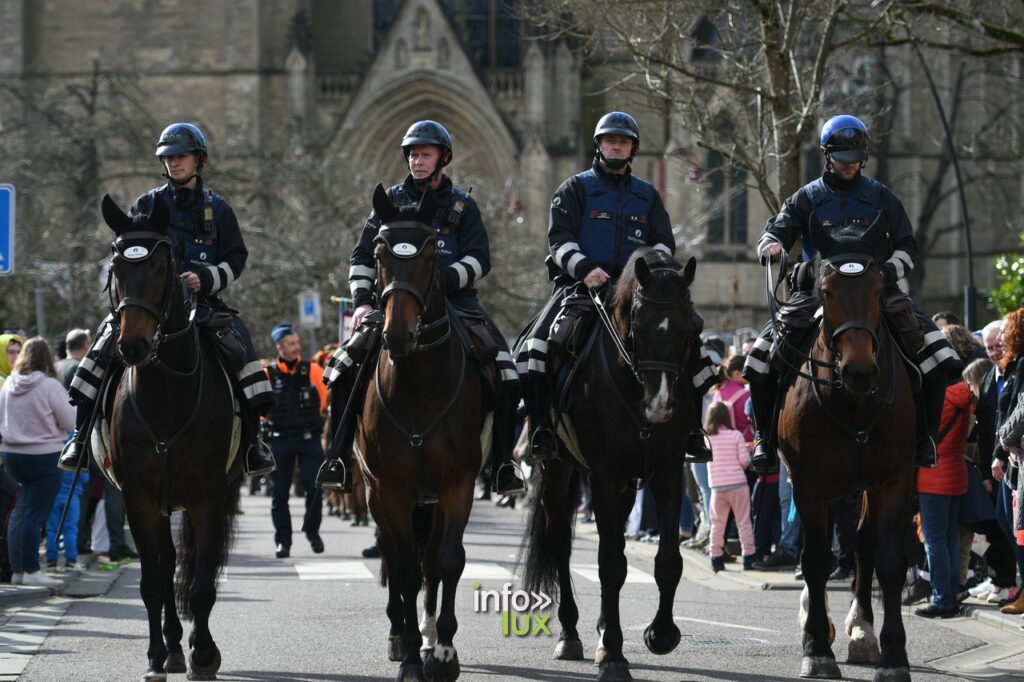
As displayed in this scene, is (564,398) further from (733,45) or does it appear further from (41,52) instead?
(41,52)

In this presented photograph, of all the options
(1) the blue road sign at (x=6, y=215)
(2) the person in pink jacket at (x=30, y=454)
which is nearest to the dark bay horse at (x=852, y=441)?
(2) the person in pink jacket at (x=30, y=454)

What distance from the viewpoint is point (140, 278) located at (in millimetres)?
9680

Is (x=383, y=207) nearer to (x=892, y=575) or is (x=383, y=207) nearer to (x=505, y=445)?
(x=505, y=445)

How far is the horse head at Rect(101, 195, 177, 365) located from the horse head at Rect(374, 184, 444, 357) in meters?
1.23

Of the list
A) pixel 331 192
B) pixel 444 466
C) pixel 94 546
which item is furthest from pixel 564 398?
pixel 331 192

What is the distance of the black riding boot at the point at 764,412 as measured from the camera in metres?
10.9

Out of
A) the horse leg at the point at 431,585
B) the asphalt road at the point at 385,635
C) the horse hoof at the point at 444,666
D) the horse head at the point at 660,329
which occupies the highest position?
the horse head at the point at 660,329

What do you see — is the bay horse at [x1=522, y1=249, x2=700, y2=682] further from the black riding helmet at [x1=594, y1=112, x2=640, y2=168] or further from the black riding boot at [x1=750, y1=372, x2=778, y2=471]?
the black riding helmet at [x1=594, y1=112, x2=640, y2=168]

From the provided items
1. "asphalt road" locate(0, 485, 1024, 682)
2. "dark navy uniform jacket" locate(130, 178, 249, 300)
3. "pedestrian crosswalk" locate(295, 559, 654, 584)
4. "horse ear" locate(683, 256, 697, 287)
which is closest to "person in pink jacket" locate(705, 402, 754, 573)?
"asphalt road" locate(0, 485, 1024, 682)

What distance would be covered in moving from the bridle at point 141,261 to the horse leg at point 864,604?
4.41 metres

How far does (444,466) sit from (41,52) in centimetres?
5098

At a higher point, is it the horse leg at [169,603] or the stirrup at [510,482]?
the stirrup at [510,482]

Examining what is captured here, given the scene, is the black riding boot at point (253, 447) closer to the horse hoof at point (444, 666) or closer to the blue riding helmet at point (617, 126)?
the horse hoof at point (444, 666)

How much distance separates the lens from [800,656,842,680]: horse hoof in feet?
33.1
